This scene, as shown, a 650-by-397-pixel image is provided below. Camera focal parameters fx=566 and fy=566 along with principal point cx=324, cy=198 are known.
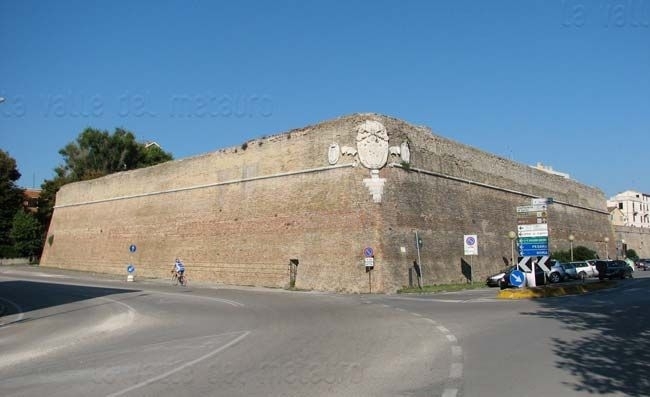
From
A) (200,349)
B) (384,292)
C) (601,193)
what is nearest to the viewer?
(200,349)

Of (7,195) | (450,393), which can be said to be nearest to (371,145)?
(450,393)

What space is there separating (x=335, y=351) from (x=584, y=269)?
3480 centimetres

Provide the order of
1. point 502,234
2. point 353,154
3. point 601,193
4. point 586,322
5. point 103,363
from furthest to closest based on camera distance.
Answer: point 601,193, point 502,234, point 353,154, point 586,322, point 103,363

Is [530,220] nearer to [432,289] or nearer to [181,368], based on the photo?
[432,289]

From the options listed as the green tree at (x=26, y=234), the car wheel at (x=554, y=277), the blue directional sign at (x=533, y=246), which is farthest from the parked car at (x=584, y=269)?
the green tree at (x=26, y=234)

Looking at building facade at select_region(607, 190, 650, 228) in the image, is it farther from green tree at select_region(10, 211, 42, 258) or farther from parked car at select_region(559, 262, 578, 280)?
green tree at select_region(10, 211, 42, 258)

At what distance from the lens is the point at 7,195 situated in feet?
237

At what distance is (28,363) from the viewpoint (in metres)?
10.4

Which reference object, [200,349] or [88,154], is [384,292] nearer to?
[200,349]

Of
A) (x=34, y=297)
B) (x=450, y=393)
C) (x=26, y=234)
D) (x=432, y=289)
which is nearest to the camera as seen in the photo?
(x=450, y=393)

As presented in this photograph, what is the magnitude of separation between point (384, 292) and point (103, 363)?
66.0 feet

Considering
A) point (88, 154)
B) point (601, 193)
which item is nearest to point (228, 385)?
point (601, 193)

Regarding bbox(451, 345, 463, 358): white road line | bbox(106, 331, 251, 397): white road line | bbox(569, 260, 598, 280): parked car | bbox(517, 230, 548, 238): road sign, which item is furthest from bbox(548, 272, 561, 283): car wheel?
bbox(106, 331, 251, 397): white road line

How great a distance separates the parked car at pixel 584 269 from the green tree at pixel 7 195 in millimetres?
65444
